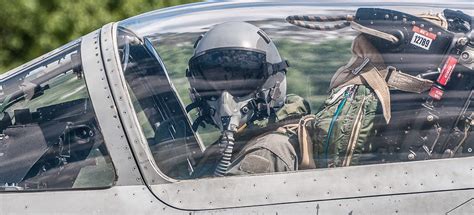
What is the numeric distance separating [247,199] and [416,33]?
1.18m

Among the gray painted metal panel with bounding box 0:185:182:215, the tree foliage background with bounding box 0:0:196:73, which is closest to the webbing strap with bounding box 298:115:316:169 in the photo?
A: the gray painted metal panel with bounding box 0:185:182:215

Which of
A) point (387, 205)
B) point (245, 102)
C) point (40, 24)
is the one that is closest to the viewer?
point (387, 205)

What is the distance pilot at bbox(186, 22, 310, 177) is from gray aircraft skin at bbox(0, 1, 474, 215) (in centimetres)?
7

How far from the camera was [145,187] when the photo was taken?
4.01 metres

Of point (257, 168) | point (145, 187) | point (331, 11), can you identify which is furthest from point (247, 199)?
point (331, 11)

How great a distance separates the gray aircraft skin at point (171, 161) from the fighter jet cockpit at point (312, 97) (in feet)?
0.07

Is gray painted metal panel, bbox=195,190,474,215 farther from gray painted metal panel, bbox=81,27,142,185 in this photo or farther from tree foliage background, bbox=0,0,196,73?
tree foliage background, bbox=0,0,196,73

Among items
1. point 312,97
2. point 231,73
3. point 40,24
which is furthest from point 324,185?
point 40,24

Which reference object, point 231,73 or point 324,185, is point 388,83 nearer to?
point 324,185

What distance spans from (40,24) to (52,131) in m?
8.32

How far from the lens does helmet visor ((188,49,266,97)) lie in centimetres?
416

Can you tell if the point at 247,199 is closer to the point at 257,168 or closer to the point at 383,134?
the point at 257,168

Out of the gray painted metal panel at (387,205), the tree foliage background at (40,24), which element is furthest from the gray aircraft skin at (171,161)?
the tree foliage background at (40,24)

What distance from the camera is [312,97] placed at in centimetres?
411
